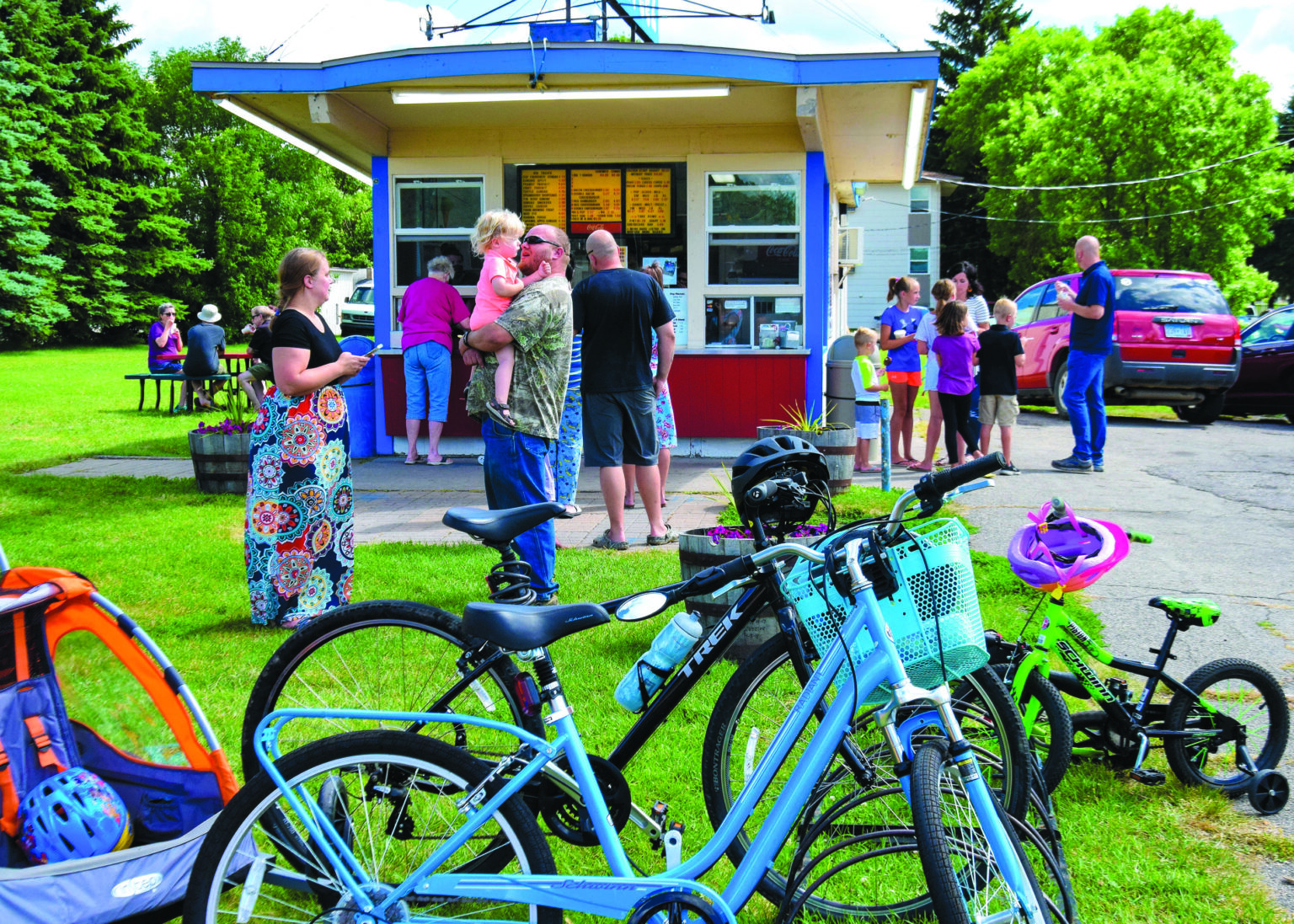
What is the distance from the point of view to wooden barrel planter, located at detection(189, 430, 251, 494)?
9.16 m

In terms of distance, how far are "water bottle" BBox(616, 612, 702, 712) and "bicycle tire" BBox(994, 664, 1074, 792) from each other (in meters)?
1.30

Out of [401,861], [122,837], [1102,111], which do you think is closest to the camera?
[401,861]

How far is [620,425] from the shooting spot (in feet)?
22.6

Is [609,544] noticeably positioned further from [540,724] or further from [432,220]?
[432,220]

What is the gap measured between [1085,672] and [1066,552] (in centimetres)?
46

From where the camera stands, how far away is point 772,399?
37.0ft

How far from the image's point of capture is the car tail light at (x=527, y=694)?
258cm

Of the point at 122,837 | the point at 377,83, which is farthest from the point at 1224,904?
the point at 377,83

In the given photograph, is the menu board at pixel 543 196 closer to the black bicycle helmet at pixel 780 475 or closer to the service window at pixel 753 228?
the service window at pixel 753 228

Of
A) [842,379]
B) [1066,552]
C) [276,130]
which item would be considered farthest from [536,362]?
[276,130]

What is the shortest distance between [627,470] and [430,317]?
9.76 feet

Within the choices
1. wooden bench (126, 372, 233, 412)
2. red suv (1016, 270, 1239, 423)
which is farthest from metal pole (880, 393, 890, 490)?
wooden bench (126, 372, 233, 412)

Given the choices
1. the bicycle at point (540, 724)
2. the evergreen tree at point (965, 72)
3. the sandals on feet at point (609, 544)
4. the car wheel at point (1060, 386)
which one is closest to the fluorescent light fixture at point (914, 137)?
the car wheel at point (1060, 386)

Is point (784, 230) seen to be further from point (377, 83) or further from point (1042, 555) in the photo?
point (1042, 555)
